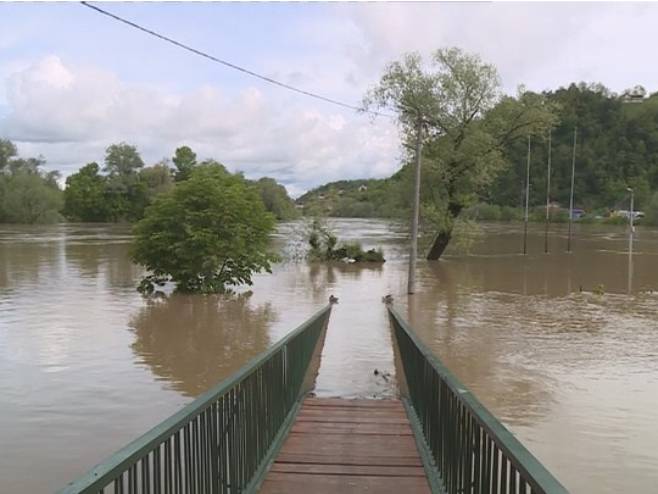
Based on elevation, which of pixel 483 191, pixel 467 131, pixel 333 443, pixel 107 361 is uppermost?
pixel 467 131

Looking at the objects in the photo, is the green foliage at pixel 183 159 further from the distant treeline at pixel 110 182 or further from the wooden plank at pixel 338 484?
the wooden plank at pixel 338 484

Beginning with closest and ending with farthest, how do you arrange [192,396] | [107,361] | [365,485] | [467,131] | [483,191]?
[365,485] → [192,396] → [107,361] → [467,131] → [483,191]

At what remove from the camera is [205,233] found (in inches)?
924

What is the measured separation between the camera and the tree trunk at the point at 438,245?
135 ft

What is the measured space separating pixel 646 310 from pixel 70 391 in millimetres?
17999

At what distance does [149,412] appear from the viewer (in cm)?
962

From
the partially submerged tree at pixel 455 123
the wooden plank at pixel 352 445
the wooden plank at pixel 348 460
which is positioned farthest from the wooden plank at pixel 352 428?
the partially submerged tree at pixel 455 123

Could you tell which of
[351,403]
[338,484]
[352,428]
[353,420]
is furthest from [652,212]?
[338,484]

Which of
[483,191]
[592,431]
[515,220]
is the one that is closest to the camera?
[592,431]

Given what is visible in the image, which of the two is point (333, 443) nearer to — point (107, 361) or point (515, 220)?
point (107, 361)

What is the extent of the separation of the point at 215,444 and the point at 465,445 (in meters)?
1.35

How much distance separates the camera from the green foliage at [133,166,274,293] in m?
23.8

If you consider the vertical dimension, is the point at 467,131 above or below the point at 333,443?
above

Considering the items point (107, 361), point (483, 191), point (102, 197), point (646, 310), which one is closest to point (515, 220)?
point (102, 197)
